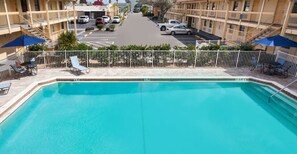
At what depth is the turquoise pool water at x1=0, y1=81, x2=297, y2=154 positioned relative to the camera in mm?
7668

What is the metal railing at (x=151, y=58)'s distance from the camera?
14.1m

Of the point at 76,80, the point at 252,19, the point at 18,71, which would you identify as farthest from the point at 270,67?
the point at 18,71

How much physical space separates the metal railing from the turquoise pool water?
2418mm

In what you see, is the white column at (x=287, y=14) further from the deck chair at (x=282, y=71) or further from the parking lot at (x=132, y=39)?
the parking lot at (x=132, y=39)

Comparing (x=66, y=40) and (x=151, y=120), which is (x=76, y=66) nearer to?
(x=66, y=40)

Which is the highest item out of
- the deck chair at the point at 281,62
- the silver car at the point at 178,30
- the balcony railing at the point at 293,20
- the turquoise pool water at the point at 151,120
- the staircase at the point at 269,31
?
the balcony railing at the point at 293,20

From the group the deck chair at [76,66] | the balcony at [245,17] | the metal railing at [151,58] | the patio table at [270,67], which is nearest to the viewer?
the deck chair at [76,66]

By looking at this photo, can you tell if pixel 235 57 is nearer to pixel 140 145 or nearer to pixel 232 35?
pixel 140 145

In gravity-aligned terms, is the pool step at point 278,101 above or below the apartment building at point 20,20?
below

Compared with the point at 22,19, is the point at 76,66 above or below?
below

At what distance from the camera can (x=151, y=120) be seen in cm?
940

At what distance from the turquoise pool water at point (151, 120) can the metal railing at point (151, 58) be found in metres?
2.42

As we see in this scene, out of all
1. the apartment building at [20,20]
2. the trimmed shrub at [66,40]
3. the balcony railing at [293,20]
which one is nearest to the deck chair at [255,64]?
the balcony railing at [293,20]

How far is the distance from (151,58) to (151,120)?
20.5 ft
